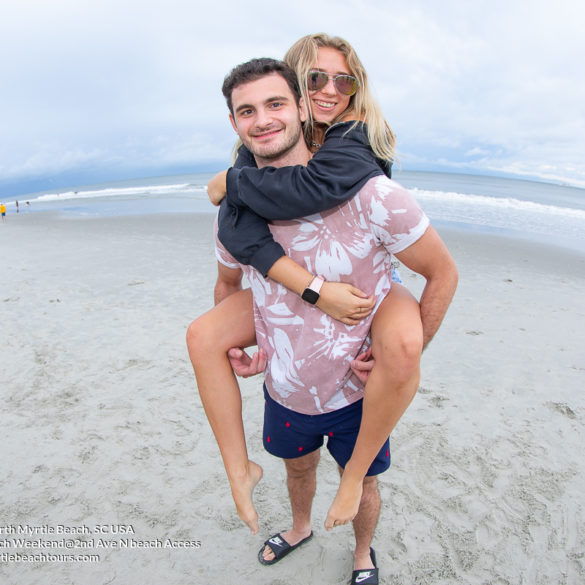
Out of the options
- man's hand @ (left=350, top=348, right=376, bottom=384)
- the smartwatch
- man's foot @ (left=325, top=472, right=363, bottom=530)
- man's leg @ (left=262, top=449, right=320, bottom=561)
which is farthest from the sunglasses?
man's leg @ (left=262, top=449, right=320, bottom=561)

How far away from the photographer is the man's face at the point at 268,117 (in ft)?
5.82

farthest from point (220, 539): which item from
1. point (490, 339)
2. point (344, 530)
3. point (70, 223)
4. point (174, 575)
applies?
point (70, 223)

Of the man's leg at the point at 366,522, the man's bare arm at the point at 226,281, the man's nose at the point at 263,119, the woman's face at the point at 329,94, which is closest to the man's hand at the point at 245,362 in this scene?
the man's bare arm at the point at 226,281

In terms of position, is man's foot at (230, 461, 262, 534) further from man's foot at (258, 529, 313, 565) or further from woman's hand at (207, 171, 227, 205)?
woman's hand at (207, 171, 227, 205)

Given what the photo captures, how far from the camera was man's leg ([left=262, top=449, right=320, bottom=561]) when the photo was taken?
7.81 feet

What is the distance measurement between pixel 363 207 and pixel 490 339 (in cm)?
427

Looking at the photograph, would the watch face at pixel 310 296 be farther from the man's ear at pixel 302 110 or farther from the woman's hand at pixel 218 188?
the man's ear at pixel 302 110

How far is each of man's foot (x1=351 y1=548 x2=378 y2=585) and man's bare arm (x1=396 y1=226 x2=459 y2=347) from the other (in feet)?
4.67

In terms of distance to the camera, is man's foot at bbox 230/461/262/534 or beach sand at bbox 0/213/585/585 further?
beach sand at bbox 0/213/585/585

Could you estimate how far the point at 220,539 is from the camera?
8.74 ft

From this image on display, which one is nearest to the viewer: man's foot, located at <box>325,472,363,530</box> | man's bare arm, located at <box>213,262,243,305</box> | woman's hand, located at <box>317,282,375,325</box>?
woman's hand, located at <box>317,282,375,325</box>

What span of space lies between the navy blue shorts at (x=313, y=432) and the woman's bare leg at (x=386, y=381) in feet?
0.68

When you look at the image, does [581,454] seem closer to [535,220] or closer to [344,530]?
[344,530]

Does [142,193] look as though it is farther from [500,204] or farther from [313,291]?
[313,291]
